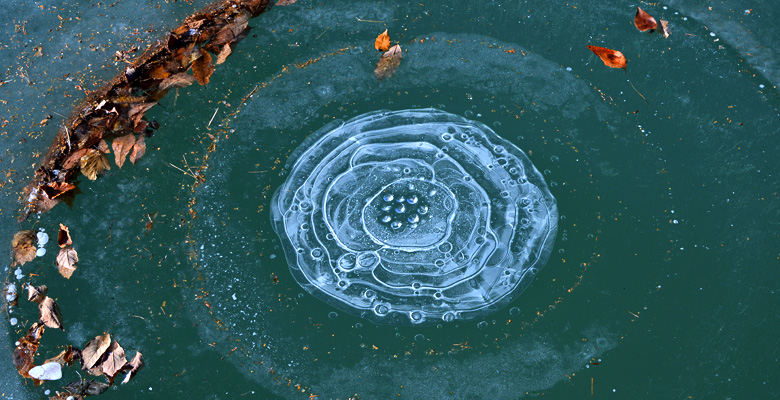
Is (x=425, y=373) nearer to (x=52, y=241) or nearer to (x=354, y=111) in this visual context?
(x=354, y=111)

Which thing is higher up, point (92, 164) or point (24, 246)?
point (92, 164)

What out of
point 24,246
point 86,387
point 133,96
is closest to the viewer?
point 86,387

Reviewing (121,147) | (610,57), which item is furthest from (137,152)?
(610,57)

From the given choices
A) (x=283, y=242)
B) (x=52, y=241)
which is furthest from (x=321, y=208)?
(x=52, y=241)

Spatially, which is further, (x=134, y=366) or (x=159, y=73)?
(x=159, y=73)

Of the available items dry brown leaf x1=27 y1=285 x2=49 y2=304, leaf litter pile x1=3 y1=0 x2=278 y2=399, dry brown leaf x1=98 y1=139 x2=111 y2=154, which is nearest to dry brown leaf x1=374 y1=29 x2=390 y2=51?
leaf litter pile x1=3 y1=0 x2=278 y2=399

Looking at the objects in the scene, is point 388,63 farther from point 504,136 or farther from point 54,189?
point 54,189
